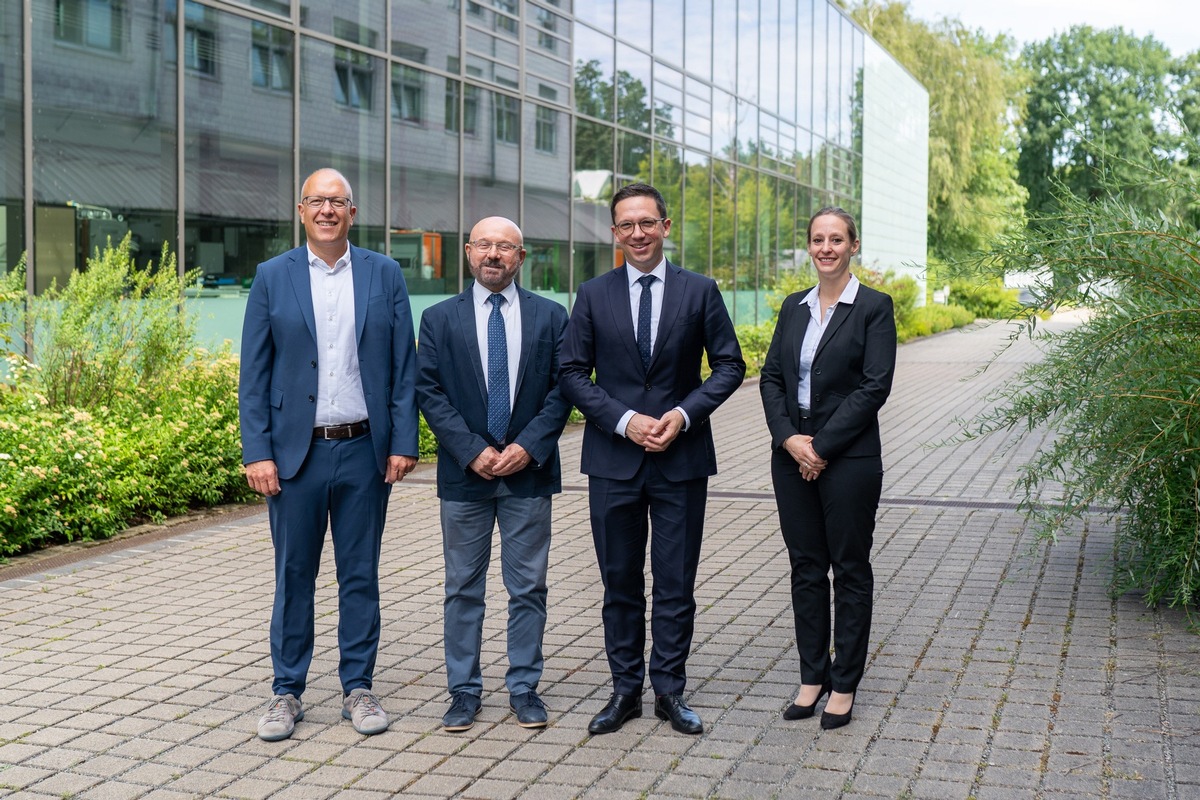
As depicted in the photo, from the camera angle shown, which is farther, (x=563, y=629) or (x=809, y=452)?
(x=563, y=629)

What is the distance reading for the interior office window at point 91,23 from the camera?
421 inches

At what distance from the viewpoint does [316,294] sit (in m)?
4.91

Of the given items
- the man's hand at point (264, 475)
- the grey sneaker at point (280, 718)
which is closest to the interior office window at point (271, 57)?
the man's hand at point (264, 475)

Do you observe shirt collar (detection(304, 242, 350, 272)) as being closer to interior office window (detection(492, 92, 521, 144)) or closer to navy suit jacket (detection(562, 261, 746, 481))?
navy suit jacket (detection(562, 261, 746, 481))

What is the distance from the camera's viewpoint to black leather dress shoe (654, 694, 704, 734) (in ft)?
15.5

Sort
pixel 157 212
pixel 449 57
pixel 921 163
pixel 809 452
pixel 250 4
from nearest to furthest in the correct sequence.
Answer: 1. pixel 809 452
2. pixel 157 212
3. pixel 250 4
4. pixel 449 57
5. pixel 921 163

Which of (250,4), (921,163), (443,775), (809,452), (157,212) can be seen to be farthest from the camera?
(921,163)

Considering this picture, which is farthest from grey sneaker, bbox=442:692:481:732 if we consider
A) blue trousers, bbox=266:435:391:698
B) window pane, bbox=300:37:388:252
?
window pane, bbox=300:37:388:252

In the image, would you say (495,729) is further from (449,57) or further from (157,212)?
(449,57)

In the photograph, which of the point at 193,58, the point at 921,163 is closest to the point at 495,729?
the point at 193,58

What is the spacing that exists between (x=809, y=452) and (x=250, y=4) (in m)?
9.65

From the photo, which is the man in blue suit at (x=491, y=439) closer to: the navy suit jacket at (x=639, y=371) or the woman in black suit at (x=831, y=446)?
the navy suit jacket at (x=639, y=371)

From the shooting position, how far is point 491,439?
489cm

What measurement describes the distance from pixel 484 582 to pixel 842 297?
166 cm
